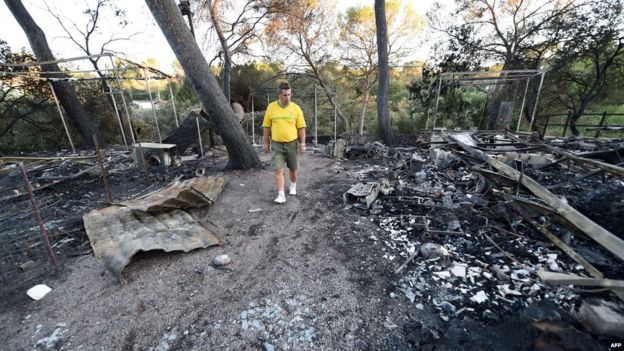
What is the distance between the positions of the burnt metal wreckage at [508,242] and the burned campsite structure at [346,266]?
14 millimetres

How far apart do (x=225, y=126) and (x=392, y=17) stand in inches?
595

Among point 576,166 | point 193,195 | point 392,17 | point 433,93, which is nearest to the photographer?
point 193,195

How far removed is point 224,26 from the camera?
38.2ft

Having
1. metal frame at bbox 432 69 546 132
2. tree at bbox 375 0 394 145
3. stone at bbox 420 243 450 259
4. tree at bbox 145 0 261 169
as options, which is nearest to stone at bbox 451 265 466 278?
stone at bbox 420 243 450 259

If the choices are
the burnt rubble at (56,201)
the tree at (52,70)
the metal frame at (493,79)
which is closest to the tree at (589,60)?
the metal frame at (493,79)

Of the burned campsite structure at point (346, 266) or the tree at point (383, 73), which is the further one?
the tree at point (383, 73)

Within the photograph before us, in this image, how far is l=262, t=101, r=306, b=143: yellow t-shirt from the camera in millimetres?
3643

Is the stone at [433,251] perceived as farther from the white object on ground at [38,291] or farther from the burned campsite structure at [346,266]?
the white object on ground at [38,291]

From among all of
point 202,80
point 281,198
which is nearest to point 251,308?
point 281,198

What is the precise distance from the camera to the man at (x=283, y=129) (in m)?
3.63

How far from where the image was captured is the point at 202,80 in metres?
4.86

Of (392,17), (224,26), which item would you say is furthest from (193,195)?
(392,17)

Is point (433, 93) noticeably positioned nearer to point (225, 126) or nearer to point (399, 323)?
point (225, 126)

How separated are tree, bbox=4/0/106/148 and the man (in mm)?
7209
